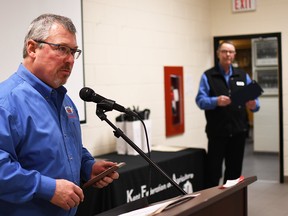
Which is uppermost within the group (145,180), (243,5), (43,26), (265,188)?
(243,5)

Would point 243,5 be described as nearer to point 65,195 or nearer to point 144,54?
point 144,54

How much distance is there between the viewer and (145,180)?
3541 millimetres

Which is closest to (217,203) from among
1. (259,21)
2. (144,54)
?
(144,54)

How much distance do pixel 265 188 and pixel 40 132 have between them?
4.45 meters

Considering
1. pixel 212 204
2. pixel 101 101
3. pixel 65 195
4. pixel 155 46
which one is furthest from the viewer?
pixel 155 46

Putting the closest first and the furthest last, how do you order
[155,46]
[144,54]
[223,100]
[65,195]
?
[65,195] < [223,100] < [144,54] < [155,46]

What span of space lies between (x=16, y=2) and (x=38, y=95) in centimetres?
174

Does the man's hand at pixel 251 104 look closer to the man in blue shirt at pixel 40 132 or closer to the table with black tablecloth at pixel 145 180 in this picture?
the table with black tablecloth at pixel 145 180

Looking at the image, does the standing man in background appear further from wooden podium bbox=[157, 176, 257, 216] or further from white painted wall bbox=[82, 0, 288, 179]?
wooden podium bbox=[157, 176, 257, 216]

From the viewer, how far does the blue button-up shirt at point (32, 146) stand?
1.44m

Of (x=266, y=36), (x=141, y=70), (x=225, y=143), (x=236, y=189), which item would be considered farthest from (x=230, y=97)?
(x=236, y=189)

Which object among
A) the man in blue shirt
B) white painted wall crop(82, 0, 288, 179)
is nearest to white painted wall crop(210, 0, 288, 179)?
white painted wall crop(82, 0, 288, 179)

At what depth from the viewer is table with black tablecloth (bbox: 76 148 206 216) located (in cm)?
314

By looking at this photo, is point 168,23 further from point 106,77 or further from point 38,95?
point 38,95
